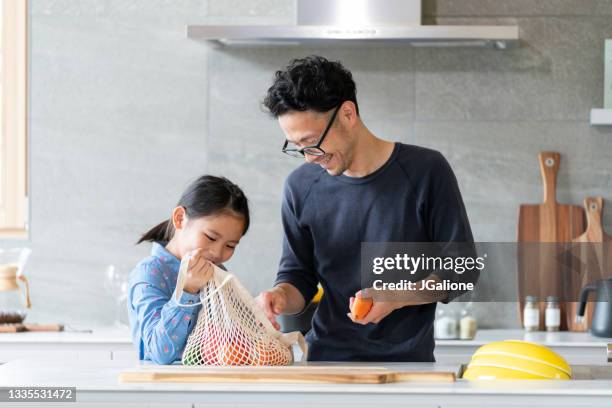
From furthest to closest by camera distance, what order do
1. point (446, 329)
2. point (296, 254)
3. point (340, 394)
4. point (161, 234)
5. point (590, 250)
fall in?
point (590, 250) → point (446, 329) → point (296, 254) → point (161, 234) → point (340, 394)

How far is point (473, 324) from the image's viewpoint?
351cm

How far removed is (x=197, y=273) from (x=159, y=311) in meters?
Result: 0.13

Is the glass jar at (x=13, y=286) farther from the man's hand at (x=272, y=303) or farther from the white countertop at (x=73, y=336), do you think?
the man's hand at (x=272, y=303)

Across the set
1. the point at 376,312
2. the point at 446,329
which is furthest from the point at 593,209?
the point at 376,312

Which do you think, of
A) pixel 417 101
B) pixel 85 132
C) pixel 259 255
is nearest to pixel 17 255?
pixel 85 132

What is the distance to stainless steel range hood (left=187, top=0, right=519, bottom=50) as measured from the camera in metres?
3.41

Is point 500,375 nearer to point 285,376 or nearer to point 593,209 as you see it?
point 285,376

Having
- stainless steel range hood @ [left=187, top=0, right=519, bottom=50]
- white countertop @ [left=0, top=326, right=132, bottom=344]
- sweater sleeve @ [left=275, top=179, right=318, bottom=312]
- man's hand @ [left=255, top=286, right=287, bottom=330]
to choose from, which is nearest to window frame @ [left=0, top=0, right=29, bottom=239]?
white countertop @ [left=0, top=326, right=132, bottom=344]

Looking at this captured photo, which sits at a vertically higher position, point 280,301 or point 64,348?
point 280,301

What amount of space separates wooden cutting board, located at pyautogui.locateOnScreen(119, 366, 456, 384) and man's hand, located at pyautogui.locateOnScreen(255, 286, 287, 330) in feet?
1.21

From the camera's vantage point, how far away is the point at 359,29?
346cm

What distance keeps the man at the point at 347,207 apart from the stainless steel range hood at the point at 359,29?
1120 millimetres

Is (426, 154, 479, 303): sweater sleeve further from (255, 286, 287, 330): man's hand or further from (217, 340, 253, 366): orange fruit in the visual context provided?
(217, 340, 253, 366): orange fruit

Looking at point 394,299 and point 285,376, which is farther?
point 394,299
